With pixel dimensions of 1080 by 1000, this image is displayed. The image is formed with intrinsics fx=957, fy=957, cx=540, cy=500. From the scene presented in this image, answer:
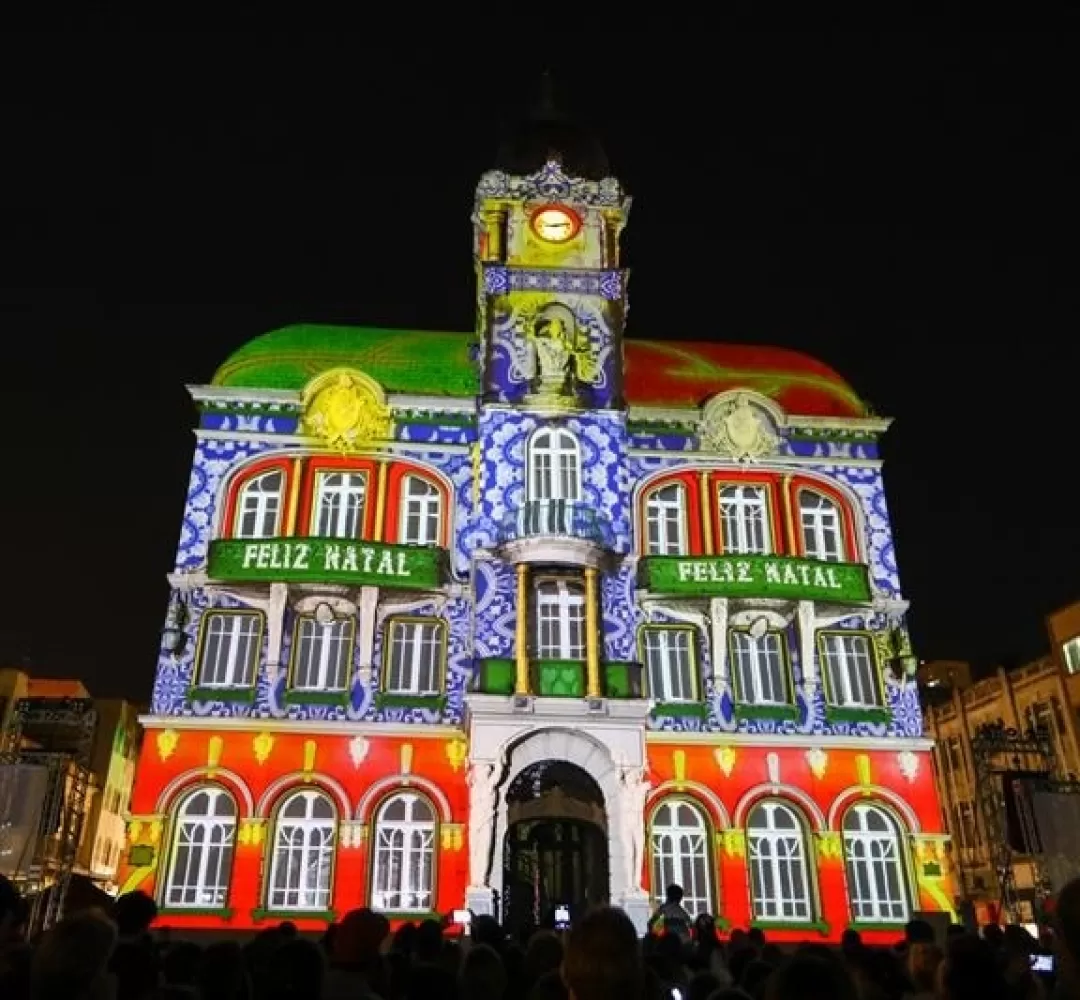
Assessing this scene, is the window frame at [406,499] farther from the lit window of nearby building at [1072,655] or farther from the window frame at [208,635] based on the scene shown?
the lit window of nearby building at [1072,655]

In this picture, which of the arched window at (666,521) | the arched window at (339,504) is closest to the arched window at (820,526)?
the arched window at (666,521)

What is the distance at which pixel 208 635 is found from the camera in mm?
24375

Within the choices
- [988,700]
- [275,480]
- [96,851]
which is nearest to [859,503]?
[275,480]

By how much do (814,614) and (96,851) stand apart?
40456 millimetres

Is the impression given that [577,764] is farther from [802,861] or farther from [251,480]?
[251,480]

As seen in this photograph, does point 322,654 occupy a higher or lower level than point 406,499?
lower

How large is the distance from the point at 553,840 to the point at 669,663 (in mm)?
5804

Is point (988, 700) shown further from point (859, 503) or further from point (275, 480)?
point (275, 480)

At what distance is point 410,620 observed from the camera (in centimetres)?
2489

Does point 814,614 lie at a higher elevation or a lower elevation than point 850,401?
lower

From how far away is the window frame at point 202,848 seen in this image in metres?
21.5

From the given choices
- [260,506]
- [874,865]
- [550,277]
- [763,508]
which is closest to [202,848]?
[260,506]

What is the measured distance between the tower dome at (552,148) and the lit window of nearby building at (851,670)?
15721 millimetres

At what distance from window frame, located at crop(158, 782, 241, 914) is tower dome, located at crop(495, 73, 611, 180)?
19492 mm
